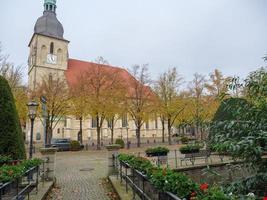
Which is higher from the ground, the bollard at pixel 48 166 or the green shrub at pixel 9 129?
the green shrub at pixel 9 129

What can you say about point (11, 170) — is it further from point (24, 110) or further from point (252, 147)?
point (24, 110)

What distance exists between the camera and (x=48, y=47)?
4884 centimetres

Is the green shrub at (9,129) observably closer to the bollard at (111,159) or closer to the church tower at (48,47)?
the bollard at (111,159)

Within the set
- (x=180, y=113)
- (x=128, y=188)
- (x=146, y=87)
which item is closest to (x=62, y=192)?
(x=128, y=188)

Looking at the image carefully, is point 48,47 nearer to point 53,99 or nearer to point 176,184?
point 53,99

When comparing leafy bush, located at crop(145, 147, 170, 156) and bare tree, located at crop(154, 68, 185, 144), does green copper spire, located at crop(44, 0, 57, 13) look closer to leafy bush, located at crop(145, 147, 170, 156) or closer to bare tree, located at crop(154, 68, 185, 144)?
bare tree, located at crop(154, 68, 185, 144)

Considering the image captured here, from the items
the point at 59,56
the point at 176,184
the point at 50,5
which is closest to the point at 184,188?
the point at 176,184

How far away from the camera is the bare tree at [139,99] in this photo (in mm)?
29250

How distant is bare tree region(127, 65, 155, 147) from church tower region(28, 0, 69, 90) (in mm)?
21263

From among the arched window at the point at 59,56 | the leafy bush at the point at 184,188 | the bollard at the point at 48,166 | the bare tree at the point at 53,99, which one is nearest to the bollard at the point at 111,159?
the bollard at the point at 48,166

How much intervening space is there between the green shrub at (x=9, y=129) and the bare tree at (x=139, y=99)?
20218 mm

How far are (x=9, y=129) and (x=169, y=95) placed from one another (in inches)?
979

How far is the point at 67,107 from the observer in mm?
26734

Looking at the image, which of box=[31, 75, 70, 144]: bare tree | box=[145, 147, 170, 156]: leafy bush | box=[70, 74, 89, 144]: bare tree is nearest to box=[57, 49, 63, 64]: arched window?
box=[31, 75, 70, 144]: bare tree
